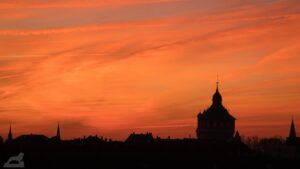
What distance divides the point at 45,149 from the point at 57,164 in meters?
27.6

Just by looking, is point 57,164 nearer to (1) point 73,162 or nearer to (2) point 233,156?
(1) point 73,162

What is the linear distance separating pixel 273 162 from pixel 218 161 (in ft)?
35.1

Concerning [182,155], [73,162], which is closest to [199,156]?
[182,155]

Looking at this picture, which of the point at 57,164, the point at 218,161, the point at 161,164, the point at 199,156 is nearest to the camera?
the point at 57,164

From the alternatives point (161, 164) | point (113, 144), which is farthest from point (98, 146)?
point (161, 164)

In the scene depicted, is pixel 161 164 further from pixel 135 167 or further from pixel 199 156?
pixel 199 156

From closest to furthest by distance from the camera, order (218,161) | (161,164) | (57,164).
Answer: (57,164) < (161,164) < (218,161)

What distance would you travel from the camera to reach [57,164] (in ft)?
420

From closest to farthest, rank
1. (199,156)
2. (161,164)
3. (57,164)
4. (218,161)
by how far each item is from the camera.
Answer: (57,164) → (161,164) → (218,161) → (199,156)

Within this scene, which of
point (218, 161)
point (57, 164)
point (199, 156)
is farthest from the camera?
point (199, 156)

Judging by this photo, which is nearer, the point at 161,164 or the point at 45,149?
the point at 161,164

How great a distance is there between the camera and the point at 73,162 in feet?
430

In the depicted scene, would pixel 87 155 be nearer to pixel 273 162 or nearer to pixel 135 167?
pixel 135 167

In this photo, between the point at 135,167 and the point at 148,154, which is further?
the point at 148,154
